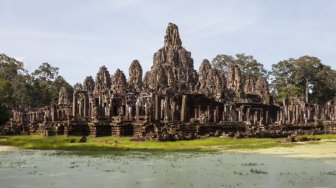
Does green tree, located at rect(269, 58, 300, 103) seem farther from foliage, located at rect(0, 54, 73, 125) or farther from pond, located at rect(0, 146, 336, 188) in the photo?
pond, located at rect(0, 146, 336, 188)

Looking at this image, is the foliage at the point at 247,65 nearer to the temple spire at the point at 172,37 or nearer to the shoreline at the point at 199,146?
the temple spire at the point at 172,37

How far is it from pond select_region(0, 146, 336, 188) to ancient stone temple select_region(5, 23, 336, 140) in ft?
49.3

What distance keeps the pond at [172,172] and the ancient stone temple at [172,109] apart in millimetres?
15025

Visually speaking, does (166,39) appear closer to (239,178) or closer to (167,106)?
(167,106)

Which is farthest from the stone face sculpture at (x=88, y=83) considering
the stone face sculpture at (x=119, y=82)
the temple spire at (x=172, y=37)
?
the temple spire at (x=172, y=37)

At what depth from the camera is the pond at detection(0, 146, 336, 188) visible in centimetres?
1736

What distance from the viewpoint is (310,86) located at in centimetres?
11212

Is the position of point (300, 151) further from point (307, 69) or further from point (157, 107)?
point (307, 69)

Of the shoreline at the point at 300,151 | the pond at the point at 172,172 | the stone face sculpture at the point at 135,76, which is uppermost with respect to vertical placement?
the stone face sculpture at the point at 135,76

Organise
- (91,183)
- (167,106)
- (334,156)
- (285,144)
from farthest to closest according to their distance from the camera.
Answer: (167,106) < (285,144) < (334,156) < (91,183)

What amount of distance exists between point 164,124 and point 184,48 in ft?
154

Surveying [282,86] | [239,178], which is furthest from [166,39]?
[239,178]

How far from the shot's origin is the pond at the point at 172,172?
57.0ft

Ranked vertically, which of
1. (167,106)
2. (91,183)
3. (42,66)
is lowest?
(91,183)
